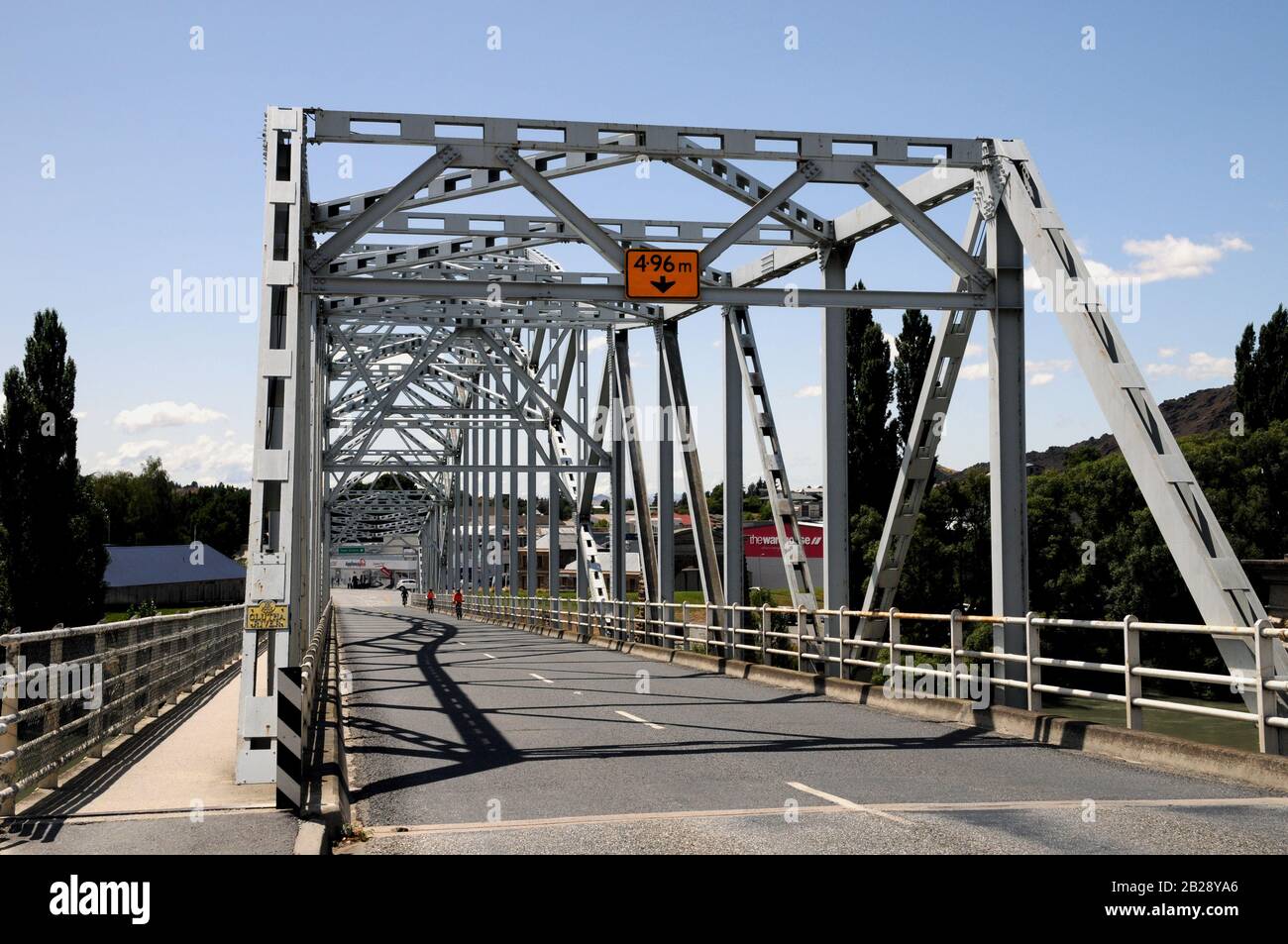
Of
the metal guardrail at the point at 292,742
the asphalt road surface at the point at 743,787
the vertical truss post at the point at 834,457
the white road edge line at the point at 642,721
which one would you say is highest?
the vertical truss post at the point at 834,457

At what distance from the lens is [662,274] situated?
15977 mm

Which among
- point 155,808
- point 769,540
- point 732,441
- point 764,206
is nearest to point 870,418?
point 732,441

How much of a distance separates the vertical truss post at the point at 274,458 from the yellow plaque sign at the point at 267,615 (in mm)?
62

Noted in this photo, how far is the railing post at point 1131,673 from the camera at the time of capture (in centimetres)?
1186

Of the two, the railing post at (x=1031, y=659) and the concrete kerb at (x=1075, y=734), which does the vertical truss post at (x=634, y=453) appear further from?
the railing post at (x=1031, y=659)

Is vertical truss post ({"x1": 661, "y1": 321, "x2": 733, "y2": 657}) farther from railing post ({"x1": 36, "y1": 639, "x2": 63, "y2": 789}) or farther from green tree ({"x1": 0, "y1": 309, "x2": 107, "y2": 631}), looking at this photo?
green tree ({"x1": 0, "y1": 309, "x2": 107, "y2": 631})

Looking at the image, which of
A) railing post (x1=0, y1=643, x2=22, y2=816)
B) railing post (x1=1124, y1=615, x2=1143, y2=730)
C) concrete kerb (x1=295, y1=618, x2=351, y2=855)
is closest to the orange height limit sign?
concrete kerb (x1=295, y1=618, x2=351, y2=855)

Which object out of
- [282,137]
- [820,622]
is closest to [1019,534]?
[820,622]

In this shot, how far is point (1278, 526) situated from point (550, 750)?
147 ft

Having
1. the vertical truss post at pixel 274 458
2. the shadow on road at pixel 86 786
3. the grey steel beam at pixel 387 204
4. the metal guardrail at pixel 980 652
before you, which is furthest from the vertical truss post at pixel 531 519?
the vertical truss post at pixel 274 458

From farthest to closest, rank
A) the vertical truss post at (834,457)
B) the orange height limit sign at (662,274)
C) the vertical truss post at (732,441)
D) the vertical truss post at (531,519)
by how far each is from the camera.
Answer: the vertical truss post at (531,519)
the vertical truss post at (732,441)
the vertical truss post at (834,457)
the orange height limit sign at (662,274)

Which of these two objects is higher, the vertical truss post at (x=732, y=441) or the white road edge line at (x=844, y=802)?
the vertical truss post at (x=732, y=441)

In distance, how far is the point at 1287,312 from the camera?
58.1m
